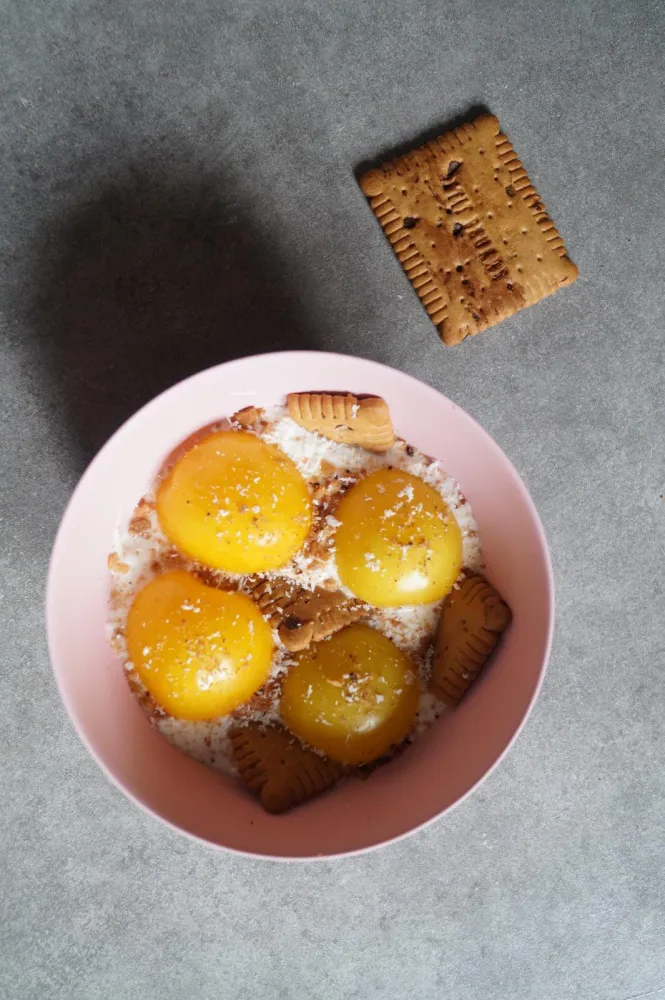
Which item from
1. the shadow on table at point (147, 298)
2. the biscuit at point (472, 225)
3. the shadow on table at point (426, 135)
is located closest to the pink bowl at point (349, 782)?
the shadow on table at point (147, 298)

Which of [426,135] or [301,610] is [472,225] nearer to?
[426,135]

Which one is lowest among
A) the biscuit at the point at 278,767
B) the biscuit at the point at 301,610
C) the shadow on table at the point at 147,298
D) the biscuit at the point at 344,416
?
the biscuit at the point at 278,767

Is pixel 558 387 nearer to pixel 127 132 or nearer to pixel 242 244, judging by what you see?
pixel 242 244

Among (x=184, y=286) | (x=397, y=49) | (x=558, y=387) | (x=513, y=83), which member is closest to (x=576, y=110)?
(x=513, y=83)

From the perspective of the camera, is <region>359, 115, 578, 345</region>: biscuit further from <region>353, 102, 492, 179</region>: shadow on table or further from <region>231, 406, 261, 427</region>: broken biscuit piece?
<region>231, 406, 261, 427</region>: broken biscuit piece

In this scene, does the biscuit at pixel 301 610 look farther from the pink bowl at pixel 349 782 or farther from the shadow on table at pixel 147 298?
the shadow on table at pixel 147 298

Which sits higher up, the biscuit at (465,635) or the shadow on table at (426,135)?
the shadow on table at (426,135)
